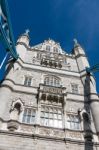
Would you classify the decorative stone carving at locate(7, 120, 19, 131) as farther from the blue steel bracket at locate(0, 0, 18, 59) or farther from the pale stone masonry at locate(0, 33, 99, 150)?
the blue steel bracket at locate(0, 0, 18, 59)

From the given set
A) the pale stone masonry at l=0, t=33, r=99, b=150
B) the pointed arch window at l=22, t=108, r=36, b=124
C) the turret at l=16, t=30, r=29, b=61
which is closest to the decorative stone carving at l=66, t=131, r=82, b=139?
the pale stone masonry at l=0, t=33, r=99, b=150

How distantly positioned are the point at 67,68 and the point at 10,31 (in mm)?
7239

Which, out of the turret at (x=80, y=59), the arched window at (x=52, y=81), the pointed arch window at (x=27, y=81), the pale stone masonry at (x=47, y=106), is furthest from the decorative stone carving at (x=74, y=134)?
the turret at (x=80, y=59)

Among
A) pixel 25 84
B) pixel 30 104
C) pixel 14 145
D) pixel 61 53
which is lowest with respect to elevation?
pixel 14 145

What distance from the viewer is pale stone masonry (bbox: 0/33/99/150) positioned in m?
13.5

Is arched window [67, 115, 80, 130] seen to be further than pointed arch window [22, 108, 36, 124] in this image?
Yes

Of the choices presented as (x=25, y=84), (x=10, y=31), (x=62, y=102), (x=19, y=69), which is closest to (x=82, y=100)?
(x=62, y=102)

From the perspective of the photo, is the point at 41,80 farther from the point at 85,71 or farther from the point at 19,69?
the point at 85,71

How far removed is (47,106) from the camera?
16672 millimetres

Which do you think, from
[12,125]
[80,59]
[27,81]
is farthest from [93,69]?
[12,125]

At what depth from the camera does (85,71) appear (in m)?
22.3

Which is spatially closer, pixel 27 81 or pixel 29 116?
pixel 29 116

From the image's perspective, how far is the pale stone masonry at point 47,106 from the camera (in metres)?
13.5

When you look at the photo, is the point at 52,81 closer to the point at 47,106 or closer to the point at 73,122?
the point at 47,106
